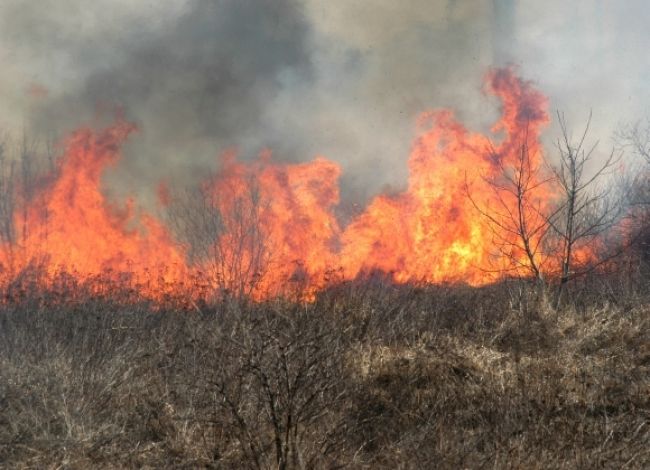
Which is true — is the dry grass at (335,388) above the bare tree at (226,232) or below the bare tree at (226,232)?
below

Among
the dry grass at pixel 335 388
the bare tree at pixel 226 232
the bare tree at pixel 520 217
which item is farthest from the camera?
the bare tree at pixel 226 232

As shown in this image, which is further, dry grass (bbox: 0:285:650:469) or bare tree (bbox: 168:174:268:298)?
bare tree (bbox: 168:174:268:298)

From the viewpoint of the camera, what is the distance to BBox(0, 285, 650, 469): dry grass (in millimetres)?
4035

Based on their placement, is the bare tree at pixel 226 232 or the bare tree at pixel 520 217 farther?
the bare tree at pixel 226 232

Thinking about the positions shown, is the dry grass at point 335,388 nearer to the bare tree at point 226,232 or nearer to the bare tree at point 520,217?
the bare tree at point 520,217

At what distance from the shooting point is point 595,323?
285 inches

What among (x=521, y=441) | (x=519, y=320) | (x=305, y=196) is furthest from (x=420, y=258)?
(x=521, y=441)

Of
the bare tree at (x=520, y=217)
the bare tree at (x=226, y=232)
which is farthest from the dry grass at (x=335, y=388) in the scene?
the bare tree at (x=226, y=232)

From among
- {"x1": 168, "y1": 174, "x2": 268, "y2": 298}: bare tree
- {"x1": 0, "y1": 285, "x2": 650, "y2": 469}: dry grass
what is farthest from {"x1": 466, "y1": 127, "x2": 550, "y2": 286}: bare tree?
{"x1": 168, "y1": 174, "x2": 268, "y2": 298}: bare tree

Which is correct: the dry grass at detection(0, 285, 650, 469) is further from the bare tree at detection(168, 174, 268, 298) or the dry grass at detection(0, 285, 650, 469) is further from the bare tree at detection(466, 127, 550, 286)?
the bare tree at detection(168, 174, 268, 298)

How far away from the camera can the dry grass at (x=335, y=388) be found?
4035mm

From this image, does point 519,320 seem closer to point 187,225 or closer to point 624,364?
point 624,364

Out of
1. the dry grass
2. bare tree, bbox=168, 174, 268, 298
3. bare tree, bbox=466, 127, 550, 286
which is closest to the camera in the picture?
the dry grass

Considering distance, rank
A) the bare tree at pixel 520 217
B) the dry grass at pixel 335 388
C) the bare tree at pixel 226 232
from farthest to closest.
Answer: the bare tree at pixel 226 232 < the bare tree at pixel 520 217 < the dry grass at pixel 335 388
